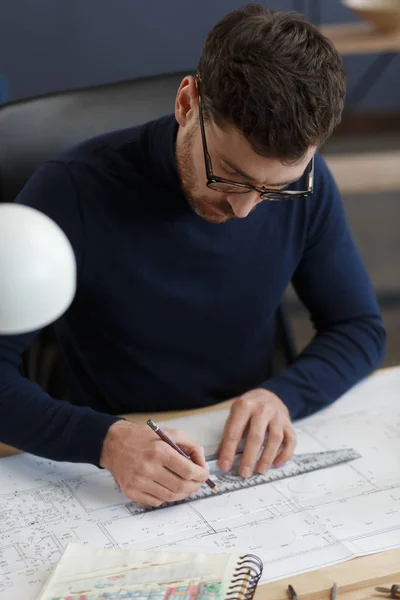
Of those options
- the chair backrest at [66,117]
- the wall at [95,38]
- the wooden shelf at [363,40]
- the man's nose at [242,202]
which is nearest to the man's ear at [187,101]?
the man's nose at [242,202]

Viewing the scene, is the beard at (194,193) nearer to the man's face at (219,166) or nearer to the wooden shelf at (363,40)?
the man's face at (219,166)

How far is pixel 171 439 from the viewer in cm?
122

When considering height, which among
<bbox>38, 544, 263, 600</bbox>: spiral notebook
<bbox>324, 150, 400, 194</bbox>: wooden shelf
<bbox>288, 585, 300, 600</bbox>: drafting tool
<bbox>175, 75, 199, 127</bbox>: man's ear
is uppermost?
<bbox>175, 75, 199, 127</bbox>: man's ear

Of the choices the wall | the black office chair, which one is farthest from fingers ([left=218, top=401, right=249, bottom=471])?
the wall

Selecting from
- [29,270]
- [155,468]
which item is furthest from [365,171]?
[29,270]

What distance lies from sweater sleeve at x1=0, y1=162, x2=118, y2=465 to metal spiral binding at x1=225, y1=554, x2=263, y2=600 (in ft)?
1.02

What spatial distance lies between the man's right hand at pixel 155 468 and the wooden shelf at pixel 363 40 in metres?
2.21

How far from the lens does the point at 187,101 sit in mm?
1330

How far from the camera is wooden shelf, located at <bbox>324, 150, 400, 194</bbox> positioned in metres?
3.32

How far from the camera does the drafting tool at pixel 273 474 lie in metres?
1.21

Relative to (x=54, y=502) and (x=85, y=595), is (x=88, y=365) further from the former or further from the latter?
(x=85, y=595)

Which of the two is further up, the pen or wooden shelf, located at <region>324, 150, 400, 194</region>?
the pen

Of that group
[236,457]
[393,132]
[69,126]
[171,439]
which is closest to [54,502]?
[171,439]

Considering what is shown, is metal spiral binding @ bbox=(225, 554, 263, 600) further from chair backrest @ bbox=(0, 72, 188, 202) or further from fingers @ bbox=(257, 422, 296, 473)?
chair backrest @ bbox=(0, 72, 188, 202)
